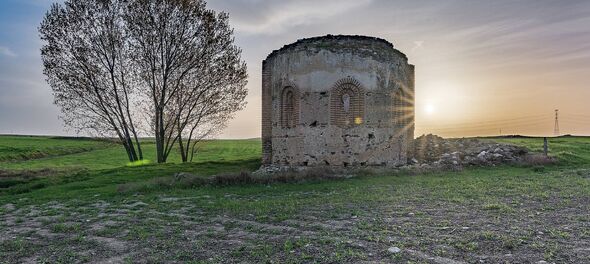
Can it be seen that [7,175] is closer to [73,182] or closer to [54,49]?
[73,182]

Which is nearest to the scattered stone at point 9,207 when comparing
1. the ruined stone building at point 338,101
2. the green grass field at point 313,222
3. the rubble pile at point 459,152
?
the green grass field at point 313,222

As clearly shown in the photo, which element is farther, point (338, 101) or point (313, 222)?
point (338, 101)

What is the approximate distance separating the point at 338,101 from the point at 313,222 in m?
11.1

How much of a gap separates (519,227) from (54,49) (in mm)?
27629

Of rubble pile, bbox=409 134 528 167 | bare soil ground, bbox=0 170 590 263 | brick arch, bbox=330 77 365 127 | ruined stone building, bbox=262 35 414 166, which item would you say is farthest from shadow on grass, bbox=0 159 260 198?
rubble pile, bbox=409 134 528 167

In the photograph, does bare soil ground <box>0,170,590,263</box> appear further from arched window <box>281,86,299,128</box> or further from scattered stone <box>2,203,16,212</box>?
arched window <box>281,86,299,128</box>

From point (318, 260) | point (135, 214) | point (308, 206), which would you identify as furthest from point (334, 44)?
point (318, 260)

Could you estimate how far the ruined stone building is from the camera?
18.4m

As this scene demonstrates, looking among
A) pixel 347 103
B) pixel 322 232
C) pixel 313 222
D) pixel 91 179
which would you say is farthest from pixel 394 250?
pixel 91 179

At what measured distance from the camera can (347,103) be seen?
18641 millimetres

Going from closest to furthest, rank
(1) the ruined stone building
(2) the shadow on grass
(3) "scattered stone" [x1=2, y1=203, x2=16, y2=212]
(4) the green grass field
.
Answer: (4) the green grass field → (3) "scattered stone" [x1=2, y1=203, x2=16, y2=212] → (2) the shadow on grass → (1) the ruined stone building

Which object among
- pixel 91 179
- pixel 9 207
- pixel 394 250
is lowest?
pixel 9 207

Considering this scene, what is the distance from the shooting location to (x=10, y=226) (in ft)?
29.6

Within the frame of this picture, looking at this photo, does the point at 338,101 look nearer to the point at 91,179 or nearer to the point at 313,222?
the point at 313,222
